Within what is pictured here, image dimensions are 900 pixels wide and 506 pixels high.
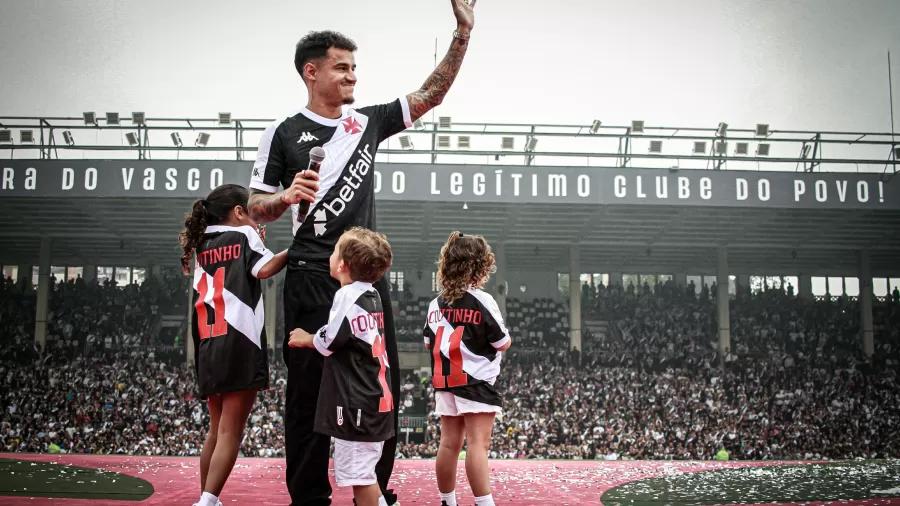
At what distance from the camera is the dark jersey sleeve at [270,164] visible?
3.61m

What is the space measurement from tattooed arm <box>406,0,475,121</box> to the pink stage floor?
2.59 m

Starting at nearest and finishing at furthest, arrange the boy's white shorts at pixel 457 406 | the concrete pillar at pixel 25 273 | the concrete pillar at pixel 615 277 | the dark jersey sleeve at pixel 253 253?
the dark jersey sleeve at pixel 253 253, the boy's white shorts at pixel 457 406, the concrete pillar at pixel 25 273, the concrete pillar at pixel 615 277

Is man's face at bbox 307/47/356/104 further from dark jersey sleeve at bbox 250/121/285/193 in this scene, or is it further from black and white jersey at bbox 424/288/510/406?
black and white jersey at bbox 424/288/510/406

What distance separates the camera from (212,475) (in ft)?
13.4

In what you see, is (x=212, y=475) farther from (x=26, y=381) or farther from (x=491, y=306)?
(x=26, y=381)

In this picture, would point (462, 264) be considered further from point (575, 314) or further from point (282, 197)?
point (575, 314)

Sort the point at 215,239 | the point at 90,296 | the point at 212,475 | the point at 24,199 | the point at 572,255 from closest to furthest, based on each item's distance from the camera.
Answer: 1. the point at 212,475
2. the point at 215,239
3. the point at 24,199
4. the point at 572,255
5. the point at 90,296

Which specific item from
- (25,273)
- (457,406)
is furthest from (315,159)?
(25,273)

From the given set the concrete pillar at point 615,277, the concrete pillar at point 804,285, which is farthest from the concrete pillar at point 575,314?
the concrete pillar at point 804,285

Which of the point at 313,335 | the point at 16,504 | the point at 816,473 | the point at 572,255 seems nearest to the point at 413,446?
the point at 572,255

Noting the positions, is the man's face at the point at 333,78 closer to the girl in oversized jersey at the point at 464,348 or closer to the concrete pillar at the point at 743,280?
the girl in oversized jersey at the point at 464,348

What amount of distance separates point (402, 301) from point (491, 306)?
28716 millimetres

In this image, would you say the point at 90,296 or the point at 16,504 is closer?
the point at 16,504

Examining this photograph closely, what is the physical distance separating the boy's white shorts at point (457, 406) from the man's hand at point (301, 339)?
1.34 metres
